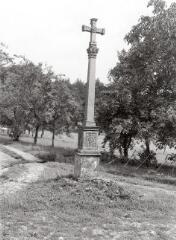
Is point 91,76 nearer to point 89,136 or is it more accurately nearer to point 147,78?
point 89,136

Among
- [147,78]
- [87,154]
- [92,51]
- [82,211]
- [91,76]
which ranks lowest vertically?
[82,211]

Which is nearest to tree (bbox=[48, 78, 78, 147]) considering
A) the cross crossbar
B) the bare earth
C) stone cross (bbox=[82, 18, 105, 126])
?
the bare earth

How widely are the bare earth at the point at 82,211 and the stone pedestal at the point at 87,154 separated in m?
0.52

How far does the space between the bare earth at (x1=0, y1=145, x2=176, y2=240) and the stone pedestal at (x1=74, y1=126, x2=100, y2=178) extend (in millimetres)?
523

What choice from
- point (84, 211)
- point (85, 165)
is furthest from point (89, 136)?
point (84, 211)

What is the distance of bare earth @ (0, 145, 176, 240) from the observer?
26.1 ft

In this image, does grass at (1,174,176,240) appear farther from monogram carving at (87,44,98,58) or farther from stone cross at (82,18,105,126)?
monogram carving at (87,44,98,58)

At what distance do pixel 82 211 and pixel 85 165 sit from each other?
2.84 metres

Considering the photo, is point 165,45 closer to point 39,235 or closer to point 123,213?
point 123,213

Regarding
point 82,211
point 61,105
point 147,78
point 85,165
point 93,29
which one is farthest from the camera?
point 61,105

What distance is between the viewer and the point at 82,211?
9.57 m

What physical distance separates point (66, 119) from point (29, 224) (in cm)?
2272

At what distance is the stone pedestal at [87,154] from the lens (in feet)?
40.2

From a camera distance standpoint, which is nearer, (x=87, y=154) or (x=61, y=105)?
(x=87, y=154)
